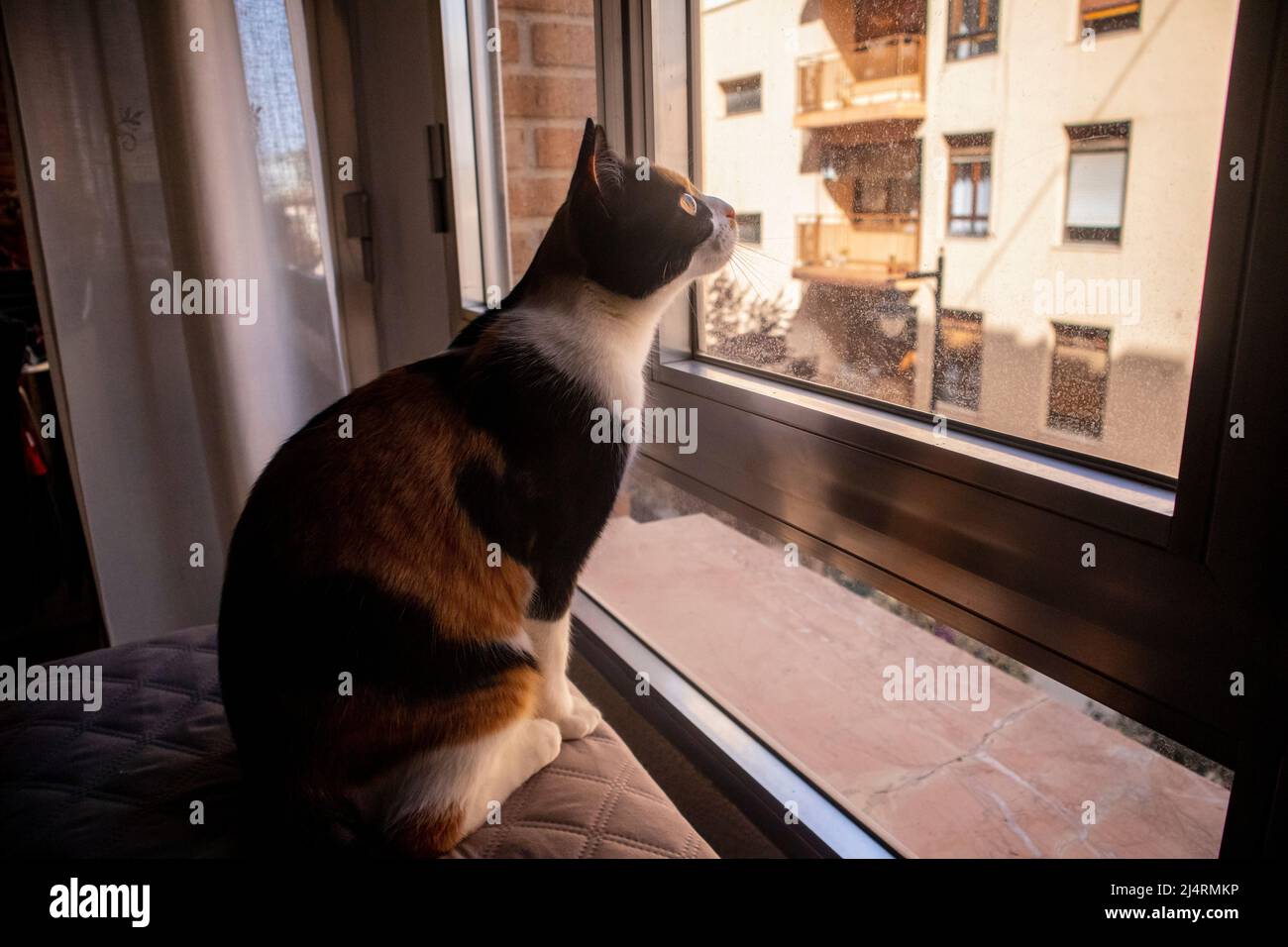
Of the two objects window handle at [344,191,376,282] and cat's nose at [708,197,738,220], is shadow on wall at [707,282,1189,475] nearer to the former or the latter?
cat's nose at [708,197,738,220]

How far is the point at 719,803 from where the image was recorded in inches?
38.3

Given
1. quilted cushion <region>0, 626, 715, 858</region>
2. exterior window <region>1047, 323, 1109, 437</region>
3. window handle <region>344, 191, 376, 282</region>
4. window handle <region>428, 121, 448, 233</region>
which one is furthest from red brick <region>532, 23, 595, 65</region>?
quilted cushion <region>0, 626, 715, 858</region>

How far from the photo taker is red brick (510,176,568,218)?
139 centimetres

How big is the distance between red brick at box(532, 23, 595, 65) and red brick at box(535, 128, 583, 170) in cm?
11

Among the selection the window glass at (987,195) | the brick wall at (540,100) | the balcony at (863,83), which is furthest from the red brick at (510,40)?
the balcony at (863,83)

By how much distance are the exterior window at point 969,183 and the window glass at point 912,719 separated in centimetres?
41

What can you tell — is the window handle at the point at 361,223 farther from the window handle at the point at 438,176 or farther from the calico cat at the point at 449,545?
the calico cat at the point at 449,545

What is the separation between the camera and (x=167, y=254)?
4.80 ft

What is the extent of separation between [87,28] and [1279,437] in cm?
175

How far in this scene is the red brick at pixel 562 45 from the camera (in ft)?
4.09
